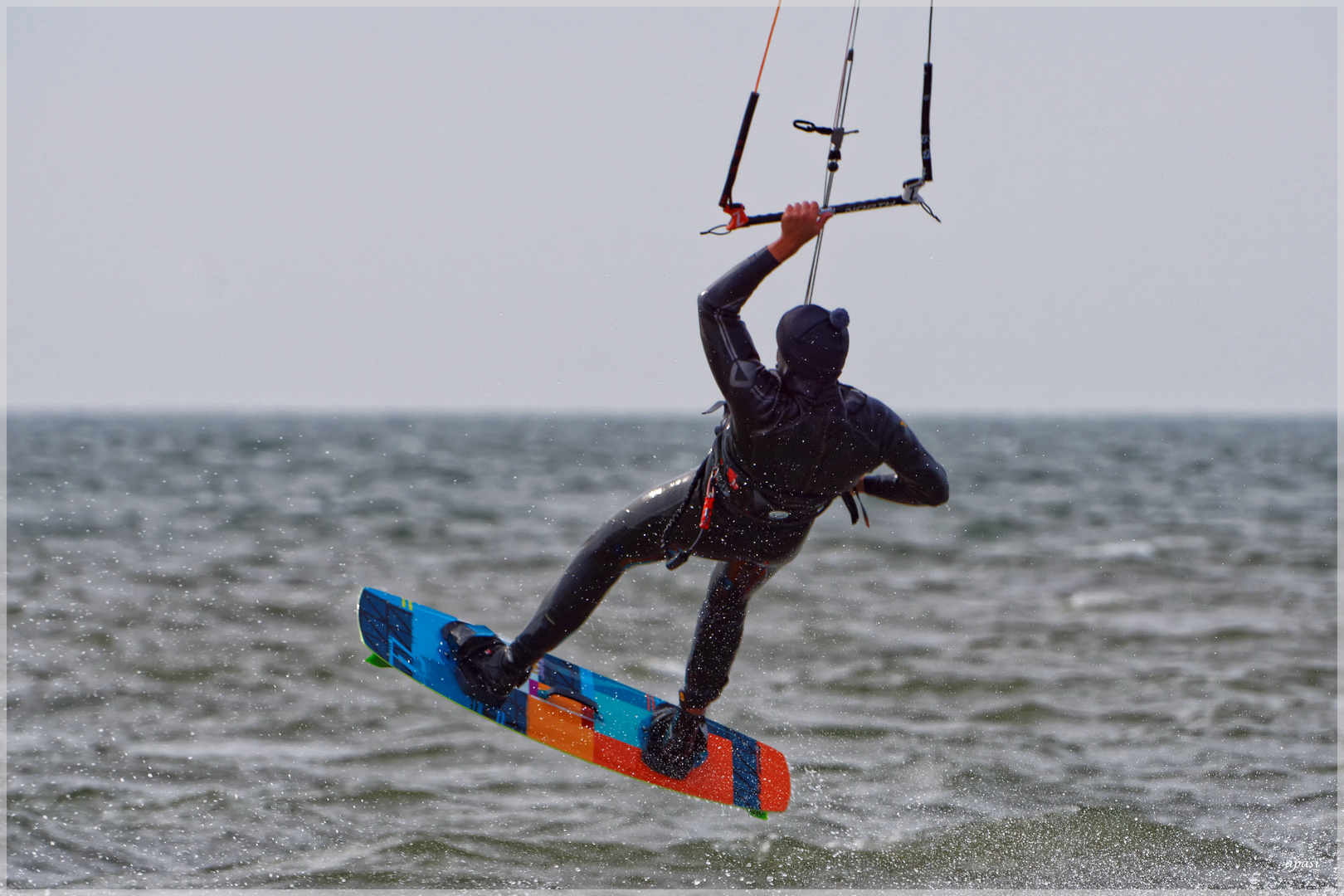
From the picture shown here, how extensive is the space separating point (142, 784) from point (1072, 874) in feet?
18.0

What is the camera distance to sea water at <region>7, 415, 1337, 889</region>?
19.7ft

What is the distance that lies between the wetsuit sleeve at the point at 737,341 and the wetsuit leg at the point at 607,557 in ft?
2.46

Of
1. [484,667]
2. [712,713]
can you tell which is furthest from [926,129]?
[712,713]

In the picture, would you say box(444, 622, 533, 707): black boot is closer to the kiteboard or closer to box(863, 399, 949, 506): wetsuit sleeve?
the kiteboard

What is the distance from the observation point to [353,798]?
683 cm

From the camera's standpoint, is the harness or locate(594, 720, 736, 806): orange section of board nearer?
the harness

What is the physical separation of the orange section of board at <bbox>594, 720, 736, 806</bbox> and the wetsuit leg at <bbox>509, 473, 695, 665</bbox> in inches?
44.7

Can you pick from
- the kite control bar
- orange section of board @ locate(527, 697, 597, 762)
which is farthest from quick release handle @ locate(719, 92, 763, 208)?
orange section of board @ locate(527, 697, 597, 762)

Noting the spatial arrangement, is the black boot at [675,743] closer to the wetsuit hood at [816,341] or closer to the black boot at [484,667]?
the black boot at [484,667]

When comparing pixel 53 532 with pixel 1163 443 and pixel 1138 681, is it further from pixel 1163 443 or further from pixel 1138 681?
pixel 1163 443

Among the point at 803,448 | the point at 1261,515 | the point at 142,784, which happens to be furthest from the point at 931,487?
the point at 1261,515

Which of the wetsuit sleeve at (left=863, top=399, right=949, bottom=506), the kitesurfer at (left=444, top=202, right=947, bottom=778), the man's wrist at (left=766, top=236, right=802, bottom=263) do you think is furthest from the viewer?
the wetsuit sleeve at (left=863, top=399, right=949, bottom=506)

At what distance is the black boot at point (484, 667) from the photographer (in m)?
6.03

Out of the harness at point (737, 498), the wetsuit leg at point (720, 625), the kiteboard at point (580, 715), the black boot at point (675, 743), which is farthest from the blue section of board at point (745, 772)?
the harness at point (737, 498)
